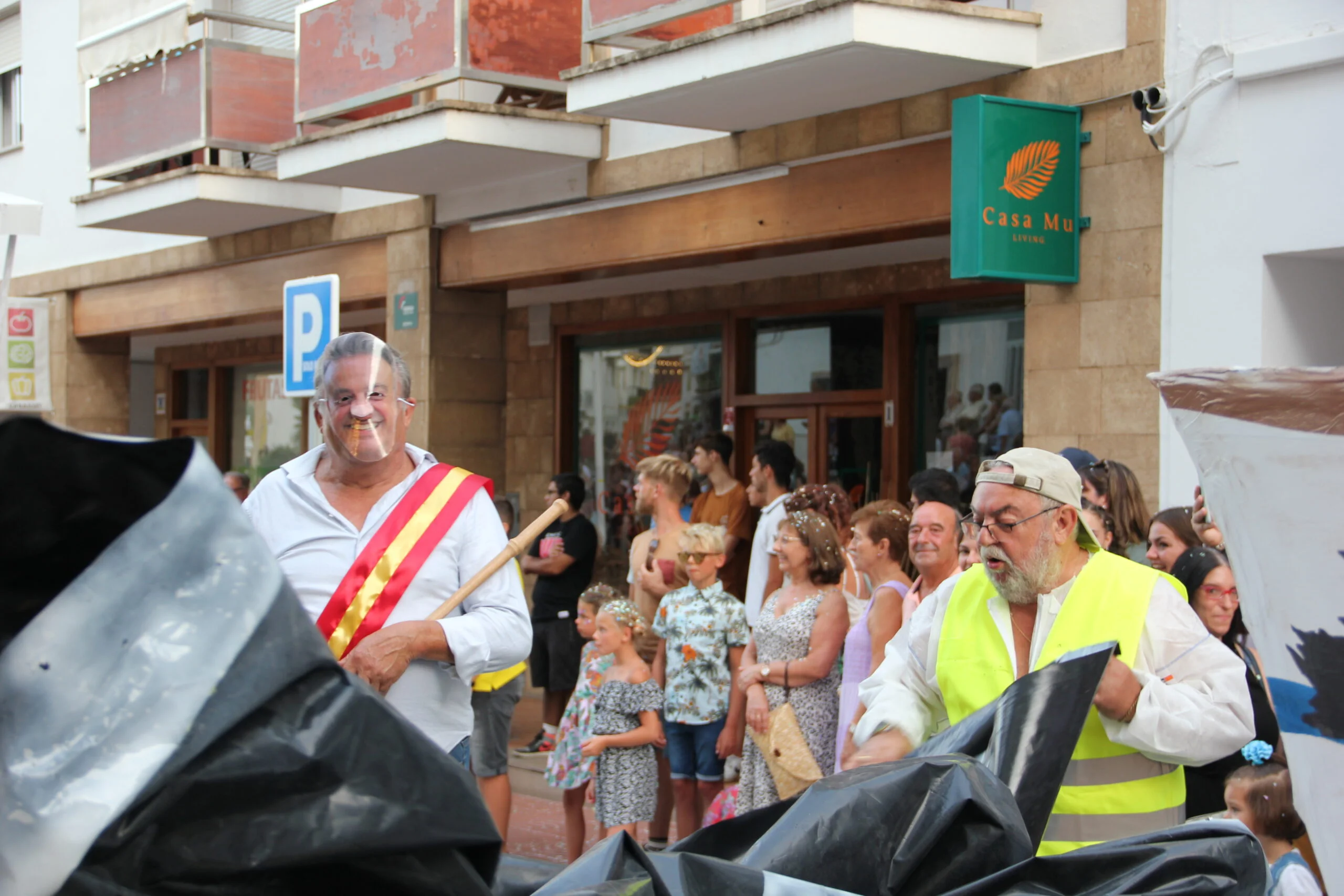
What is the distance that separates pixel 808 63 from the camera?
7.83m

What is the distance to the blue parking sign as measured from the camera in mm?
7062

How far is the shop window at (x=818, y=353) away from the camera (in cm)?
1140

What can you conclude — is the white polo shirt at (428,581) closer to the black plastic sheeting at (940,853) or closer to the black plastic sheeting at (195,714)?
the black plastic sheeting at (940,853)

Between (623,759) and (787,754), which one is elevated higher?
(787,754)

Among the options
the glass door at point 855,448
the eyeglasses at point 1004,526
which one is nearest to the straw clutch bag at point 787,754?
the eyeglasses at point 1004,526

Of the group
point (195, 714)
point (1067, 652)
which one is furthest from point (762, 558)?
point (195, 714)

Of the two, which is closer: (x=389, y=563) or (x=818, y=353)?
(x=389, y=563)

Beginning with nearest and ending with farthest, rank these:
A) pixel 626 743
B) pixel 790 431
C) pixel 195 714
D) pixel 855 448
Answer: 1. pixel 195 714
2. pixel 626 743
3. pixel 855 448
4. pixel 790 431

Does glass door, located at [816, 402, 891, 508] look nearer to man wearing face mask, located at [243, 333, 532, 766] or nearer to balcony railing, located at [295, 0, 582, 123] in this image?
balcony railing, located at [295, 0, 582, 123]

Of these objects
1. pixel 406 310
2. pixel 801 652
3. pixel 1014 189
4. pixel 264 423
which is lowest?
pixel 801 652

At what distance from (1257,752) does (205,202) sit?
10.5 m

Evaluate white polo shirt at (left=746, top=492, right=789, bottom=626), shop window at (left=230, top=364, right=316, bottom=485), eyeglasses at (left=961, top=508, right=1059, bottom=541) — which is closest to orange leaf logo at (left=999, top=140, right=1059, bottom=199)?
white polo shirt at (left=746, top=492, right=789, bottom=626)

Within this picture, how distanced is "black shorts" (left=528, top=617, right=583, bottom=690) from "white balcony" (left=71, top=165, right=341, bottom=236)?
5.21m

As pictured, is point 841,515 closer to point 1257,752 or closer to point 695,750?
point 695,750
